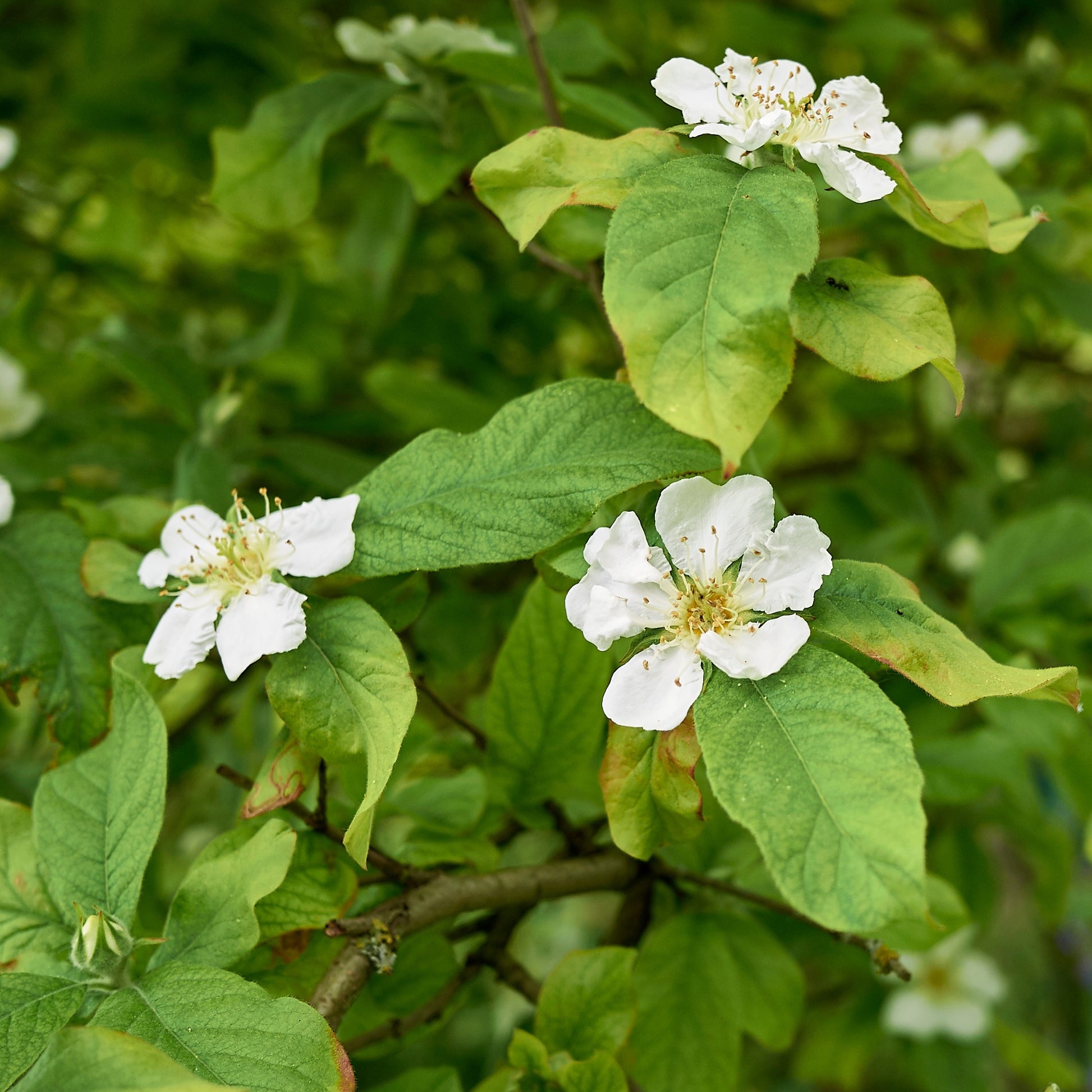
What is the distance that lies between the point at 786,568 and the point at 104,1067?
0.48m

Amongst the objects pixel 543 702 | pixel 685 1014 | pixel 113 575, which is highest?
pixel 113 575

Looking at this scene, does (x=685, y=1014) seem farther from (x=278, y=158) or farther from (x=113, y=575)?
(x=278, y=158)

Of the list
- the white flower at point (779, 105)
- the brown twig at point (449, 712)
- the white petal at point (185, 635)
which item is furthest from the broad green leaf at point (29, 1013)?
the white flower at point (779, 105)

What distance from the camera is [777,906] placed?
90 cm

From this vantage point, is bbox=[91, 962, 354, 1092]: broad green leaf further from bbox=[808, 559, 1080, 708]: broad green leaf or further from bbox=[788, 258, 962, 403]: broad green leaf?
bbox=[788, 258, 962, 403]: broad green leaf

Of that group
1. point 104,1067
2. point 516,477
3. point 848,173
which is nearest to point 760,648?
point 516,477

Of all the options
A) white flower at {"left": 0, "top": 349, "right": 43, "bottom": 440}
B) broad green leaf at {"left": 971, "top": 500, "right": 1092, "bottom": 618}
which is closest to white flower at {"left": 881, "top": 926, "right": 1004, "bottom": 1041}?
broad green leaf at {"left": 971, "top": 500, "right": 1092, "bottom": 618}

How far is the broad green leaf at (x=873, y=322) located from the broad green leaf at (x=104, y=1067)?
0.54 m

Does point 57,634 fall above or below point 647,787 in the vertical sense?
below

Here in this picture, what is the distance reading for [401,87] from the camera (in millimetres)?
1074

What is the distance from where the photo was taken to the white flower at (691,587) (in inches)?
24.4

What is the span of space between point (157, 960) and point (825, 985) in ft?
5.28

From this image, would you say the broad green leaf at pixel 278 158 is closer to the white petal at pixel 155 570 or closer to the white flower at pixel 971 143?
the white petal at pixel 155 570

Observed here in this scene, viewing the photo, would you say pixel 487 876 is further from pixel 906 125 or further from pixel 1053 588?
pixel 906 125
